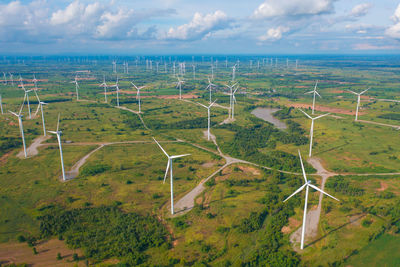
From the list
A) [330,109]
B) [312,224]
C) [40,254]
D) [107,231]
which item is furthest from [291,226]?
[330,109]

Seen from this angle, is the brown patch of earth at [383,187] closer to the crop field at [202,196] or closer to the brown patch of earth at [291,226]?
the crop field at [202,196]

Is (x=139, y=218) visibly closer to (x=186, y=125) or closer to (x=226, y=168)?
(x=226, y=168)

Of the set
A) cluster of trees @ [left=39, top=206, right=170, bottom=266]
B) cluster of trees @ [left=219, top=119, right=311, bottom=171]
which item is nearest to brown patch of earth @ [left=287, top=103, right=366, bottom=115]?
cluster of trees @ [left=219, top=119, right=311, bottom=171]

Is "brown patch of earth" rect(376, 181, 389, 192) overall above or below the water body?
below

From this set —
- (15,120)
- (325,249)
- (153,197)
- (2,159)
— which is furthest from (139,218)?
(15,120)

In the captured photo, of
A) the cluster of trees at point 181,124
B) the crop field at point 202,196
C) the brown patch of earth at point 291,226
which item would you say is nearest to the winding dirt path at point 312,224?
the crop field at point 202,196

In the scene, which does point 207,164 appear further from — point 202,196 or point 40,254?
point 40,254

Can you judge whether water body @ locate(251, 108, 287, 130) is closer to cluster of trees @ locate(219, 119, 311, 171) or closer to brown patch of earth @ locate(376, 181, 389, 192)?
cluster of trees @ locate(219, 119, 311, 171)
